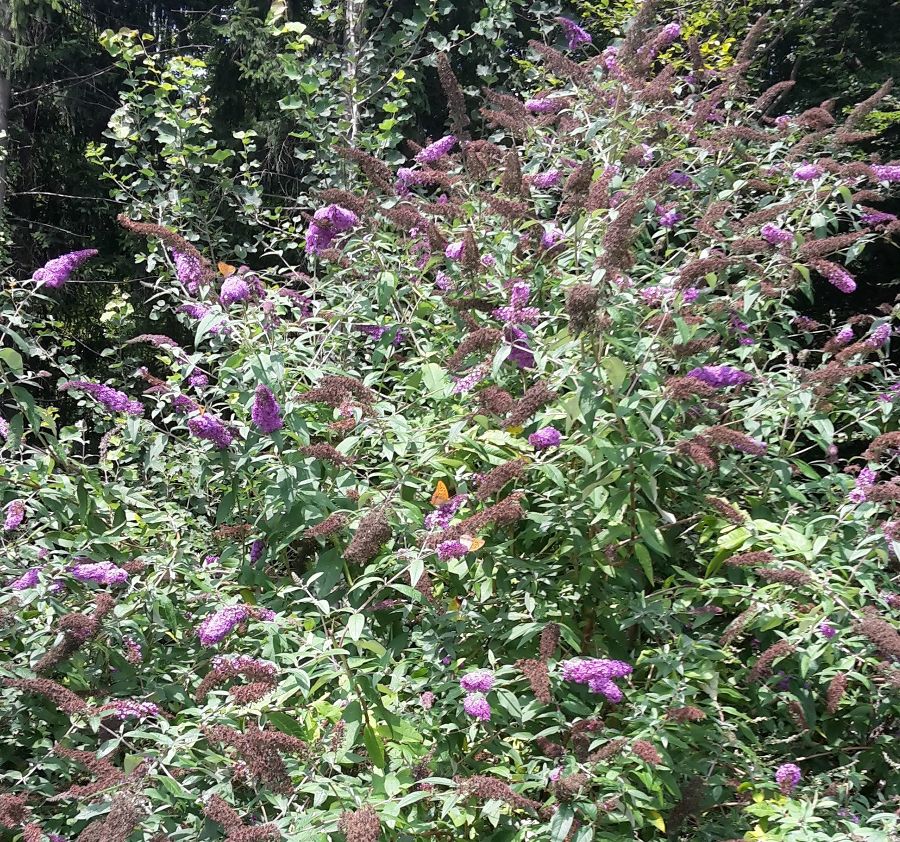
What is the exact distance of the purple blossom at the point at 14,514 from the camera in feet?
8.50

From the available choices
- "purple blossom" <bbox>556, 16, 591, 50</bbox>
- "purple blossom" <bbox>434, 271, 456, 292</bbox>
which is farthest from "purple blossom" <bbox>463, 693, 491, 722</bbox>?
"purple blossom" <bbox>556, 16, 591, 50</bbox>

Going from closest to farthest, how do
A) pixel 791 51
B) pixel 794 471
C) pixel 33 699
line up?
pixel 33 699 < pixel 794 471 < pixel 791 51

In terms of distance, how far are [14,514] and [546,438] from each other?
1.48m

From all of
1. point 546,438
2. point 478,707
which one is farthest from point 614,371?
point 478,707

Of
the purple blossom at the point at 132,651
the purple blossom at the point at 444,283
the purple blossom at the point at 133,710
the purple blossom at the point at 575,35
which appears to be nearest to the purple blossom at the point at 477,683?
the purple blossom at the point at 133,710

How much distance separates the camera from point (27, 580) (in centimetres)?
256

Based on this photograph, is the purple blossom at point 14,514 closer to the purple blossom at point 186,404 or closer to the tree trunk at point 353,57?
the purple blossom at point 186,404

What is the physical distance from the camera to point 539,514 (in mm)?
2596

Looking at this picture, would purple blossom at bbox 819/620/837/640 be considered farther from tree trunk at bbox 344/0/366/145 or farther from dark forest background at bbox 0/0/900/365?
dark forest background at bbox 0/0/900/365

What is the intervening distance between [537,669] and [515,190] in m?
1.39

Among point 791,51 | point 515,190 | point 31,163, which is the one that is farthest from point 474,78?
point 515,190

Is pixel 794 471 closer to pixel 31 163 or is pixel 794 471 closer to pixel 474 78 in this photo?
pixel 474 78

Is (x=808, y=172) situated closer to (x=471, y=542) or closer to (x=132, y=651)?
(x=471, y=542)

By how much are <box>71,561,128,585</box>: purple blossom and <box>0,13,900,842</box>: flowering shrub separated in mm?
10
